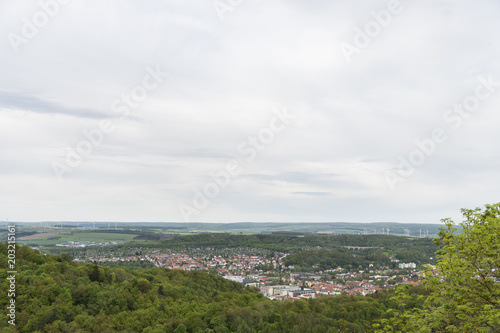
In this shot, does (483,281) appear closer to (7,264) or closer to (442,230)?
(442,230)

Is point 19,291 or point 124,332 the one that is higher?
point 19,291

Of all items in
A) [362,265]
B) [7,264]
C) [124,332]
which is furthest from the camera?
[362,265]

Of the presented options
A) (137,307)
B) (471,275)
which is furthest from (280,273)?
(471,275)

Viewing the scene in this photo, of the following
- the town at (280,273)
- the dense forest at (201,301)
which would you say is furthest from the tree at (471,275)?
the town at (280,273)

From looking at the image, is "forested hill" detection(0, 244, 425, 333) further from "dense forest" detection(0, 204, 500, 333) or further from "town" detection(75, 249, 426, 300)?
"town" detection(75, 249, 426, 300)

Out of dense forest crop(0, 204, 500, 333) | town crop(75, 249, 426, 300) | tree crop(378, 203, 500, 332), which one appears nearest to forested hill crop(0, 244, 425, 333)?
dense forest crop(0, 204, 500, 333)

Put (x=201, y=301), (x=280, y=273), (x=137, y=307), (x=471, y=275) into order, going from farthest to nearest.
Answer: (x=280, y=273)
(x=201, y=301)
(x=137, y=307)
(x=471, y=275)

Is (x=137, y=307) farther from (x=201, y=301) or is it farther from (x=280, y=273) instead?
(x=280, y=273)

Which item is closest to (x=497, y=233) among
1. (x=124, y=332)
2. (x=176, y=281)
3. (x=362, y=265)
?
(x=124, y=332)
